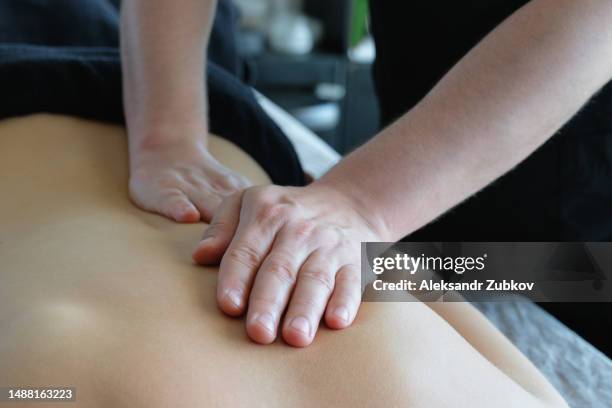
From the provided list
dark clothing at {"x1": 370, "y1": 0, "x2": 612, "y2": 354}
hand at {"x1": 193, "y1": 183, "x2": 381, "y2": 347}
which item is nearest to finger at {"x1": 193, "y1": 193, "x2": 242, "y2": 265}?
hand at {"x1": 193, "y1": 183, "x2": 381, "y2": 347}

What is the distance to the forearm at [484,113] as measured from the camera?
32.2 inches

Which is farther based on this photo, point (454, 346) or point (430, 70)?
point (430, 70)

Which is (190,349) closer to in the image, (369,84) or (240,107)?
(240,107)

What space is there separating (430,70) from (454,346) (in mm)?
637

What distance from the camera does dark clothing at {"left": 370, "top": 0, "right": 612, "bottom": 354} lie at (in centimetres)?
115

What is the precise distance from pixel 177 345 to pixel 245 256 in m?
0.13

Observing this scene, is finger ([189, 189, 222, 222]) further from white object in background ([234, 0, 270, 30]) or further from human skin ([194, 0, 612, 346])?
white object in background ([234, 0, 270, 30])

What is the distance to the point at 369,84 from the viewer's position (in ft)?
12.0

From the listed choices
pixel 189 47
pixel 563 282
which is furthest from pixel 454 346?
pixel 189 47

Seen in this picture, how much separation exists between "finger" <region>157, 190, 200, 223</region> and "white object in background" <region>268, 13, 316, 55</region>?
2.70m

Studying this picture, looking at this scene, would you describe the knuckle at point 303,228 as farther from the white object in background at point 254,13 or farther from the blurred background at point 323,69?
the white object in background at point 254,13

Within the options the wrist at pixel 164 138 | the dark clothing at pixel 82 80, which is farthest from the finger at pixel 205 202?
the dark clothing at pixel 82 80

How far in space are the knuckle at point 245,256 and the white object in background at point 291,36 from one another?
114 inches

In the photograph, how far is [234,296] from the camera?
73 centimetres
